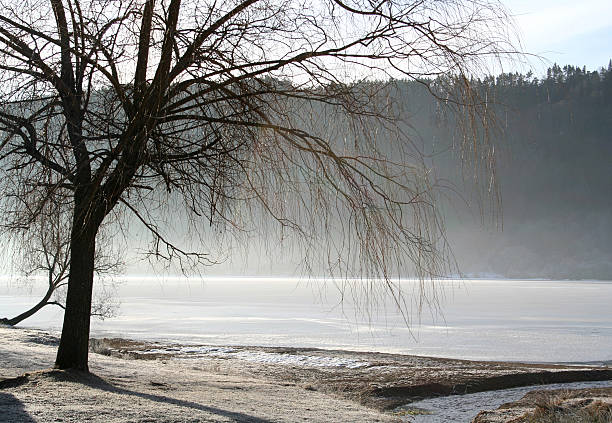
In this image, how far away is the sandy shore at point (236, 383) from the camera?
555 cm

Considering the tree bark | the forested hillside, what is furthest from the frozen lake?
the forested hillside

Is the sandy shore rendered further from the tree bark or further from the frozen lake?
the frozen lake

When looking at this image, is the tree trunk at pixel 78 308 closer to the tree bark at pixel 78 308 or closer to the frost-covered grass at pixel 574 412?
the tree bark at pixel 78 308

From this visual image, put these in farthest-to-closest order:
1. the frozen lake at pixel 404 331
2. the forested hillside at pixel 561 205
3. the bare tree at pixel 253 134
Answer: the forested hillside at pixel 561 205 → the frozen lake at pixel 404 331 → the bare tree at pixel 253 134

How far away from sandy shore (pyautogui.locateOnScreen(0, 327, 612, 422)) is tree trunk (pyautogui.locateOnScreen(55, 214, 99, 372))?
12.4 inches

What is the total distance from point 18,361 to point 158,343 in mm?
9457

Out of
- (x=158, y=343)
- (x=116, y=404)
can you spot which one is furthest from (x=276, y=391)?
(x=158, y=343)

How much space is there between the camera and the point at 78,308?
7.20m

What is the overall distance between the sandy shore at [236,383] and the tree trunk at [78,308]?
0.31 m

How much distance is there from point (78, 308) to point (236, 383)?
2.42 m

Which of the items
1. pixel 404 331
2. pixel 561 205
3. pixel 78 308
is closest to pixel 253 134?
pixel 78 308

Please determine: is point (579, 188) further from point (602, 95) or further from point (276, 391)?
point (276, 391)

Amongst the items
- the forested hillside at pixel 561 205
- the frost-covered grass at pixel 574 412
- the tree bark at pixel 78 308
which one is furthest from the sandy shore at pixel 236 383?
the forested hillside at pixel 561 205

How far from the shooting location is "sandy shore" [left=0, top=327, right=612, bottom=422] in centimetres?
555
